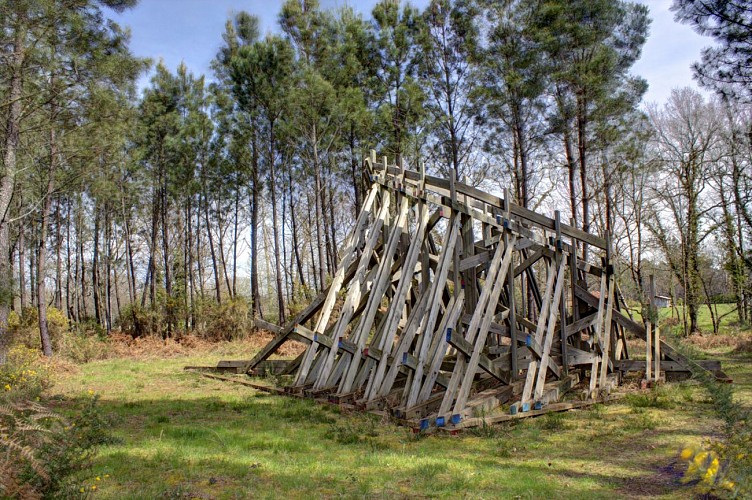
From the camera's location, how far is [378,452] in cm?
638

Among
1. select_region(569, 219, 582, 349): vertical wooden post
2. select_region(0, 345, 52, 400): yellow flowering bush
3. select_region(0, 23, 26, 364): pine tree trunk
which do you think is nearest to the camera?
select_region(0, 345, 52, 400): yellow flowering bush

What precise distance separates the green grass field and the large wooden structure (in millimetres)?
615

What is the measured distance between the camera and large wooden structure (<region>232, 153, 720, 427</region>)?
809 cm

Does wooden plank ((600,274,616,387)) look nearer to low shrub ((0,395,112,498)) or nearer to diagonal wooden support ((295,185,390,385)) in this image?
diagonal wooden support ((295,185,390,385))

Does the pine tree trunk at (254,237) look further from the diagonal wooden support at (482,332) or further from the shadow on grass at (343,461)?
the diagonal wooden support at (482,332)

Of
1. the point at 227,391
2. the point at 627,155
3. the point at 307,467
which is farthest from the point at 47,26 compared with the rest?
the point at 627,155

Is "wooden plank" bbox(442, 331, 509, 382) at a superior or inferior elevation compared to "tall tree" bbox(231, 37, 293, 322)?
inferior

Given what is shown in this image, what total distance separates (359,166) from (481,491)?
20806mm

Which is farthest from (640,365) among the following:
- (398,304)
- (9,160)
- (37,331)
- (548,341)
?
(37,331)

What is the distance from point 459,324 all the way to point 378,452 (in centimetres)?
292

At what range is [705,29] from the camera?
32.5 feet

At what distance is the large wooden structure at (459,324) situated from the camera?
809 cm

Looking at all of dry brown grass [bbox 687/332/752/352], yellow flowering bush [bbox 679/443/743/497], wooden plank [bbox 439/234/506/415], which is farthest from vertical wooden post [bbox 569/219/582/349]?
dry brown grass [bbox 687/332/752/352]

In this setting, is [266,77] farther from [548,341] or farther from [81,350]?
[548,341]
